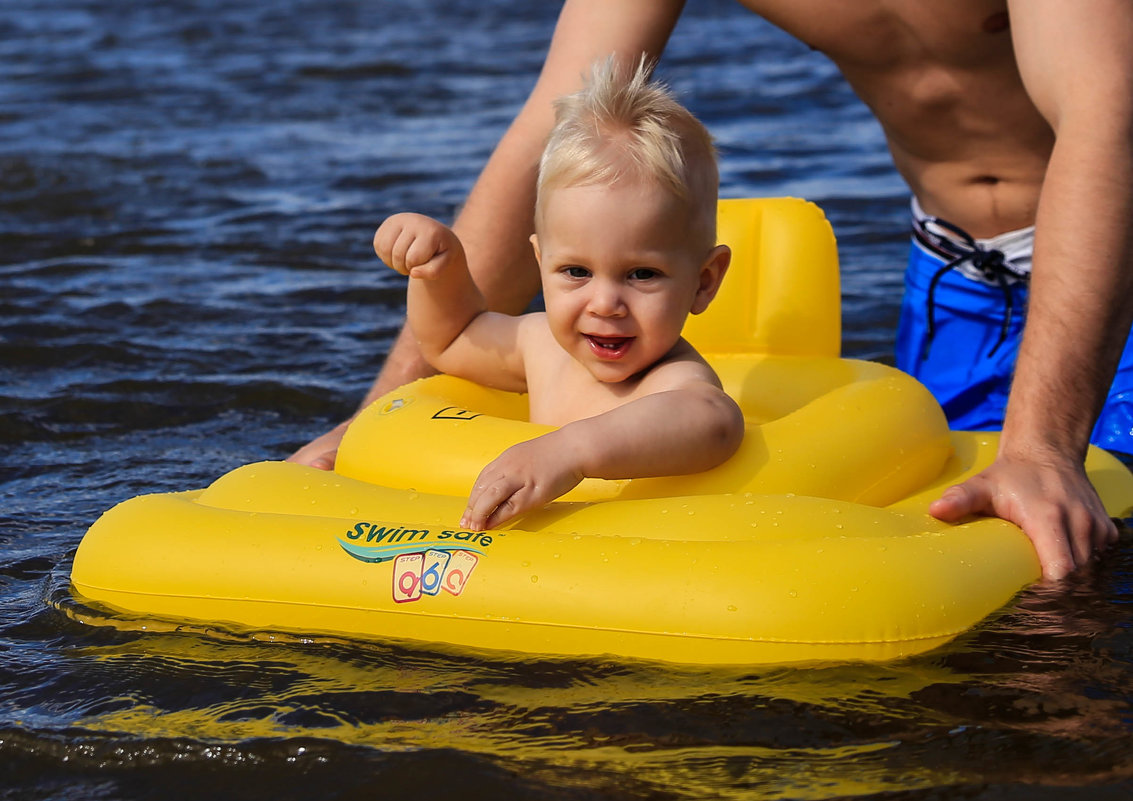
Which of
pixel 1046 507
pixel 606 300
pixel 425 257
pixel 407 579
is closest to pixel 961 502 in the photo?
pixel 1046 507

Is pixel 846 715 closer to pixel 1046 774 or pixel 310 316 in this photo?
pixel 1046 774

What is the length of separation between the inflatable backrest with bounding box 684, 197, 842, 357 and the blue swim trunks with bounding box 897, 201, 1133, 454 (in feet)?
1.77

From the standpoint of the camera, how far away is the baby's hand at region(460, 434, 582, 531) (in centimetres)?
224

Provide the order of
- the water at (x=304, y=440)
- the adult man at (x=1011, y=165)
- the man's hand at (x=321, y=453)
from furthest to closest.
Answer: the man's hand at (x=321, y=453), the adult man at (x=1011, y=165), the water at (x=304, y=440)

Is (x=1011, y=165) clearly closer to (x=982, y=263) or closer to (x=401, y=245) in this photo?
(x=982, y=263)

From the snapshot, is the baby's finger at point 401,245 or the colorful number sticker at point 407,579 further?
the baby's finger at point 401,245

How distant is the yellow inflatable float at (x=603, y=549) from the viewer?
83.6 inches

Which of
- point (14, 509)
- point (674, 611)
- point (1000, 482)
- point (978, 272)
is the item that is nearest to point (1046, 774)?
point (674, 611)

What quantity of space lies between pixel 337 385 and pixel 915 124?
1.67 m

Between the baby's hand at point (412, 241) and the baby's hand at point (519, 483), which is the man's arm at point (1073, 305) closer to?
the baby's hand at point (519, 483)

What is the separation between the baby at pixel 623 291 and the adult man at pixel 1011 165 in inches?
19.5

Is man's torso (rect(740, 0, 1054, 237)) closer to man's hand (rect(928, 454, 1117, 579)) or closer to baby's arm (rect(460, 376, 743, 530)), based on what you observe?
man's hand (rect(928, 454, 1117, 579))

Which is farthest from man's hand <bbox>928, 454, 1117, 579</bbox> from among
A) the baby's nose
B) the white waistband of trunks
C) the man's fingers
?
the white waistband of trunks

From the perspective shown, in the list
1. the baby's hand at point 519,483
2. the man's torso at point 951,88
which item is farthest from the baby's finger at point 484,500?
the man's torso at point 951,88
